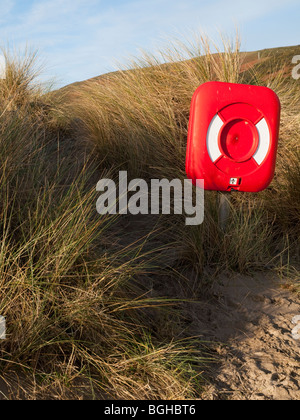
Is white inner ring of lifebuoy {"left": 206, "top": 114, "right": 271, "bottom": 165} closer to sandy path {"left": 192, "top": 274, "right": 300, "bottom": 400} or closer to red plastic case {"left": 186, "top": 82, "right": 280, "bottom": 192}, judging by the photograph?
red plastic case {"left": 186, "top": 82, "right": 280, "bottom": 192}

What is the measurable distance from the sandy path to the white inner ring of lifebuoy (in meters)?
0.81

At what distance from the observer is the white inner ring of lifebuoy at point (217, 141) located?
7.89 ft

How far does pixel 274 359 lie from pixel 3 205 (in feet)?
5.30

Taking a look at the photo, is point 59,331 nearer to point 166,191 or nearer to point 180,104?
point 166,191

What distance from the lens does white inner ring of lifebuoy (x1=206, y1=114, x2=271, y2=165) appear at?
2.41 meters

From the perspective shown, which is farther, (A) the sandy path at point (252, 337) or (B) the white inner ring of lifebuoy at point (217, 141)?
(B) the white inner ring of lifebuoy at point (217, 141)

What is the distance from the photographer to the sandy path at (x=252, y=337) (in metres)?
1.89

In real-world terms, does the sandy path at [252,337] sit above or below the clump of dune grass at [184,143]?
below

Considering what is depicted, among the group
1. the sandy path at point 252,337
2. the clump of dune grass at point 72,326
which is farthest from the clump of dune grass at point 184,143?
the clump of dune grass at point 72,326

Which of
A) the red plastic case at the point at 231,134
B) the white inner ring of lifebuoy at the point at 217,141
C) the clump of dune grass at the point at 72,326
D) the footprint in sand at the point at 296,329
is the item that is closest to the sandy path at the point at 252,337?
the footprint in sand at the point at 296,329

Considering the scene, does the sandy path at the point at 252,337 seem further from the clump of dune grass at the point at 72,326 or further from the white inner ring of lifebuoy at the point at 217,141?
the white inner ring of lifebuoy at the point at 217,141

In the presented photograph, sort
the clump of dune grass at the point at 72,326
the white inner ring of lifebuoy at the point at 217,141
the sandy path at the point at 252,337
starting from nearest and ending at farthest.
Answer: the clump of dune grass at the point at 72,326, the sandy path at the point at 252,337, the white inner ring of lifebuoy at the point at 217,141

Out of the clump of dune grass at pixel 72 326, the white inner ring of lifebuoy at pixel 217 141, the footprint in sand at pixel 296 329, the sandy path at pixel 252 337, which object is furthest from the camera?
the white inner ring of lifebuoy at pixel 217 141

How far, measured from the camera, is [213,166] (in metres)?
2.45
